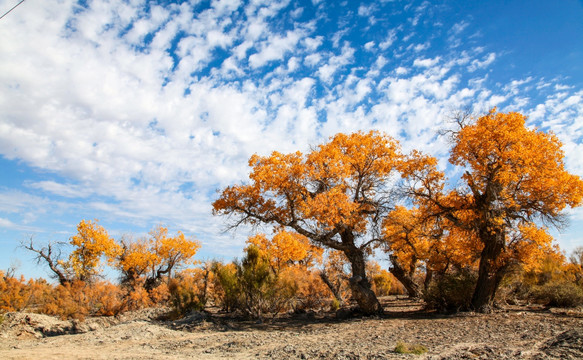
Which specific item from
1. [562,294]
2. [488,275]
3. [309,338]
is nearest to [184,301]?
[309,338]

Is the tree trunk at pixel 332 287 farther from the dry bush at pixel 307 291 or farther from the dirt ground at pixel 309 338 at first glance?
the dirt ground at pixel 309 338

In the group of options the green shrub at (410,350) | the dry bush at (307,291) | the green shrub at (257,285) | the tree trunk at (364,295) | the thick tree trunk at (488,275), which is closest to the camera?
the green shrub at (410,350)

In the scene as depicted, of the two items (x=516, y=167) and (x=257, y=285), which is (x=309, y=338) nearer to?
(x=257, y=285)

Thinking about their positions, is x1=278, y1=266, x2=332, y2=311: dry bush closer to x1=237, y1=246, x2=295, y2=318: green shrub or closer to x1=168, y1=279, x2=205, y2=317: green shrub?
x1=237, y1=246, x2=295, y2=318: green shrub

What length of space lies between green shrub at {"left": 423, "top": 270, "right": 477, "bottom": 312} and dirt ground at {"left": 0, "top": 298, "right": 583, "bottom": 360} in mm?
597

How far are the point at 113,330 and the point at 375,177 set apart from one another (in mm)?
11466

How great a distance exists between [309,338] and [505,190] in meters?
8.18

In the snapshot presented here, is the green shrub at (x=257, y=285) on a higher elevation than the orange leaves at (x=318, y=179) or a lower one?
lower

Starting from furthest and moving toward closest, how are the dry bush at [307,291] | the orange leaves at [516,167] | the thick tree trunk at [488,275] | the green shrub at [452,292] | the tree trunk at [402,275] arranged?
the tree trunk at [402,275] < the dry bush at [307,291] < the green shrub at [452,292] < the thick tree trunk at [488,275] < the orange leaves at [516,167]

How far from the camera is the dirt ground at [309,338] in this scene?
19.7 feet

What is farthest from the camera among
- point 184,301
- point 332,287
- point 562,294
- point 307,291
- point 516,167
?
point 332,287

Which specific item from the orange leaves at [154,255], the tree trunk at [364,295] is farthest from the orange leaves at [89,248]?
the tree trunk at [364,295]

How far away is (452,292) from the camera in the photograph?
38.9 ft

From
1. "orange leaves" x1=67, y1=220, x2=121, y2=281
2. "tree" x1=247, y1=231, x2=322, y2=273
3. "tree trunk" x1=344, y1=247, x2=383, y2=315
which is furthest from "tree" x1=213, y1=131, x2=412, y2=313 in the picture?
"orange leaves" x1=67, y1=220, x2=121, y2=281
